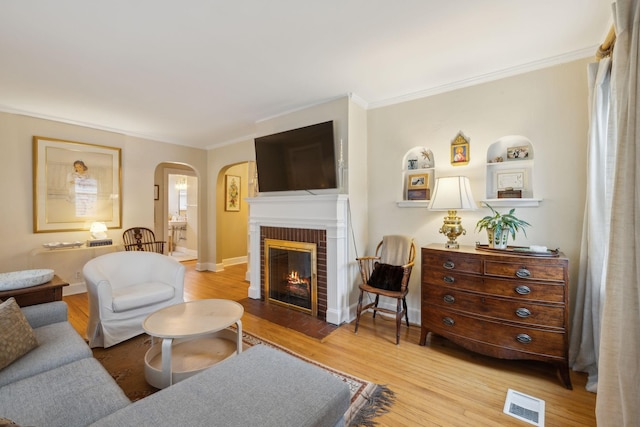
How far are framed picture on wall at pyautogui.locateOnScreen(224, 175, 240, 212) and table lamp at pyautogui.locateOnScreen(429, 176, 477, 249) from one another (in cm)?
441

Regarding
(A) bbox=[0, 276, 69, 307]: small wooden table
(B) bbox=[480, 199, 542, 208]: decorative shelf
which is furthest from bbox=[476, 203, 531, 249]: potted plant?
(A) bbox=[0, 276, 69, 307]: small wooden table

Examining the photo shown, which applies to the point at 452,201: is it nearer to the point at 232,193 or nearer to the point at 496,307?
the point at 496,307

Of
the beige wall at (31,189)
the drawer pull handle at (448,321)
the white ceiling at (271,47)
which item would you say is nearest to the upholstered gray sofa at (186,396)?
the drawer pull handle at (448,321)

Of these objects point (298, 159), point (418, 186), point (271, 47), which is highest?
point (271, 47)

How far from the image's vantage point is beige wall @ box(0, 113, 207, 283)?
3539mm

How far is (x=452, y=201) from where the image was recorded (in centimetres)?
251

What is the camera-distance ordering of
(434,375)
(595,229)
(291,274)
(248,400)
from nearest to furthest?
1. (248,400)
2. (595,229)
3. (434,375)
4. (291,274)

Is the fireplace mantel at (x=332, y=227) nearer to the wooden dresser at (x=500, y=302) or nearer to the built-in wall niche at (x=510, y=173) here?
the wooden dresser at (x=500, y=302)

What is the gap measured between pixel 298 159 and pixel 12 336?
2719 millimetres

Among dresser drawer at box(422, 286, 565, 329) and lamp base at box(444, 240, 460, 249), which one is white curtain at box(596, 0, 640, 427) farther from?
lamp base at box(444, 240, 460, 249)

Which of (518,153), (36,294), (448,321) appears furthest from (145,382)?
(518,153)

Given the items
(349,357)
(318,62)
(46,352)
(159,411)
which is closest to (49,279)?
(46,352)

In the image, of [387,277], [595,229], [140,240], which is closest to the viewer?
[595,229]

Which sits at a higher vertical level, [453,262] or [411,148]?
[411,148]
